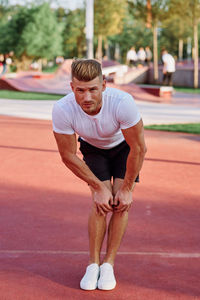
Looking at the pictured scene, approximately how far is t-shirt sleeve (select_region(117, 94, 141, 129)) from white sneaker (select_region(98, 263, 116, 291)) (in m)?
1.13

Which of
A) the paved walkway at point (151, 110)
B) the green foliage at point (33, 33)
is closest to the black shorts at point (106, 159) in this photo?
the paved walkway at point (151, 110)

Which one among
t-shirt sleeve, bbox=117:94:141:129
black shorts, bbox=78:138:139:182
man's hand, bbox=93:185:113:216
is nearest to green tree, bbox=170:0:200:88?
black shorts, bbox=78:138:139:182

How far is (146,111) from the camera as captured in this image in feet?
61.0

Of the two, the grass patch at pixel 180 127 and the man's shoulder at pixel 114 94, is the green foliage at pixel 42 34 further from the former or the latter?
the man's shoulder at pixel 114 94

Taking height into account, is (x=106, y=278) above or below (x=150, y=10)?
below

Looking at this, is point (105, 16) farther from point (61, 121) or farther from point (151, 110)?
point (61, 121)

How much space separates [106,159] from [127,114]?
1.94 feet

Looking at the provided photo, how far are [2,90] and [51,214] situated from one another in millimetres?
23275

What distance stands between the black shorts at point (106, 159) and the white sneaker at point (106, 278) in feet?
2.21

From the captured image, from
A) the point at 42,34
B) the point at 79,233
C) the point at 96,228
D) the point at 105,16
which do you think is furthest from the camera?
the point at 42,34

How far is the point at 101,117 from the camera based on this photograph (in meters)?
3.76

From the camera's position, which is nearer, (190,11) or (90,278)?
(90,278)

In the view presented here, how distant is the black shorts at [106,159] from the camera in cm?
414

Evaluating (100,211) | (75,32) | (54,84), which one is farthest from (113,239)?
(75,32)
